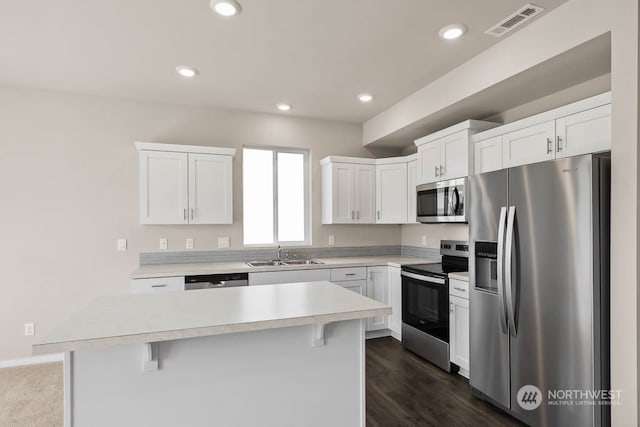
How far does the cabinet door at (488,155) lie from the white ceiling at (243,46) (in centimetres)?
74

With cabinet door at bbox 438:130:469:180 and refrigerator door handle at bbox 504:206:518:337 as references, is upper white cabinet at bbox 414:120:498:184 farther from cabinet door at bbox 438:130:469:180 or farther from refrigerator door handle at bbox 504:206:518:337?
refrigerator door handle at bbox 504:206:518:337

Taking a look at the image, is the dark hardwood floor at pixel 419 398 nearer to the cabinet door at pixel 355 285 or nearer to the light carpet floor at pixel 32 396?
the cabinet door at pixel 355 285

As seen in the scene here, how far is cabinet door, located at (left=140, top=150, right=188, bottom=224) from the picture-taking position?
351 cm

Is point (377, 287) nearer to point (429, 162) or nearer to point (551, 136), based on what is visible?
point (429, 162)

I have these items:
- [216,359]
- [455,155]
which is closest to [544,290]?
[455,155]

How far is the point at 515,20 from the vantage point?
7.41ft

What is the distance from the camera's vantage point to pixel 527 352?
2221 millimetres

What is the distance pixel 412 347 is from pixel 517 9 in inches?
123

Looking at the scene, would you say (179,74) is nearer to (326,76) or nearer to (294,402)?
(326,76)

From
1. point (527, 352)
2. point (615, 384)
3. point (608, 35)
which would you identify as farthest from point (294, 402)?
point (608, 35)

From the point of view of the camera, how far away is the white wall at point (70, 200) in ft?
11.1

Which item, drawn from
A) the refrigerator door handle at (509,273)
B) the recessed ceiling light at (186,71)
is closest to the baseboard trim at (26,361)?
the recessed ceiling light at (186,71)

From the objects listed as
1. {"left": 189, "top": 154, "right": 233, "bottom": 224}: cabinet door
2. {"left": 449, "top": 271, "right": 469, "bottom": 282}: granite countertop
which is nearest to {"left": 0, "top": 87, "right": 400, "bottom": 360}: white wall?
{"left": 189, "top": 154, "right": 233, "bottom": 224}: cabinet door

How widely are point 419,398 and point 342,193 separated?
2.41 meters
